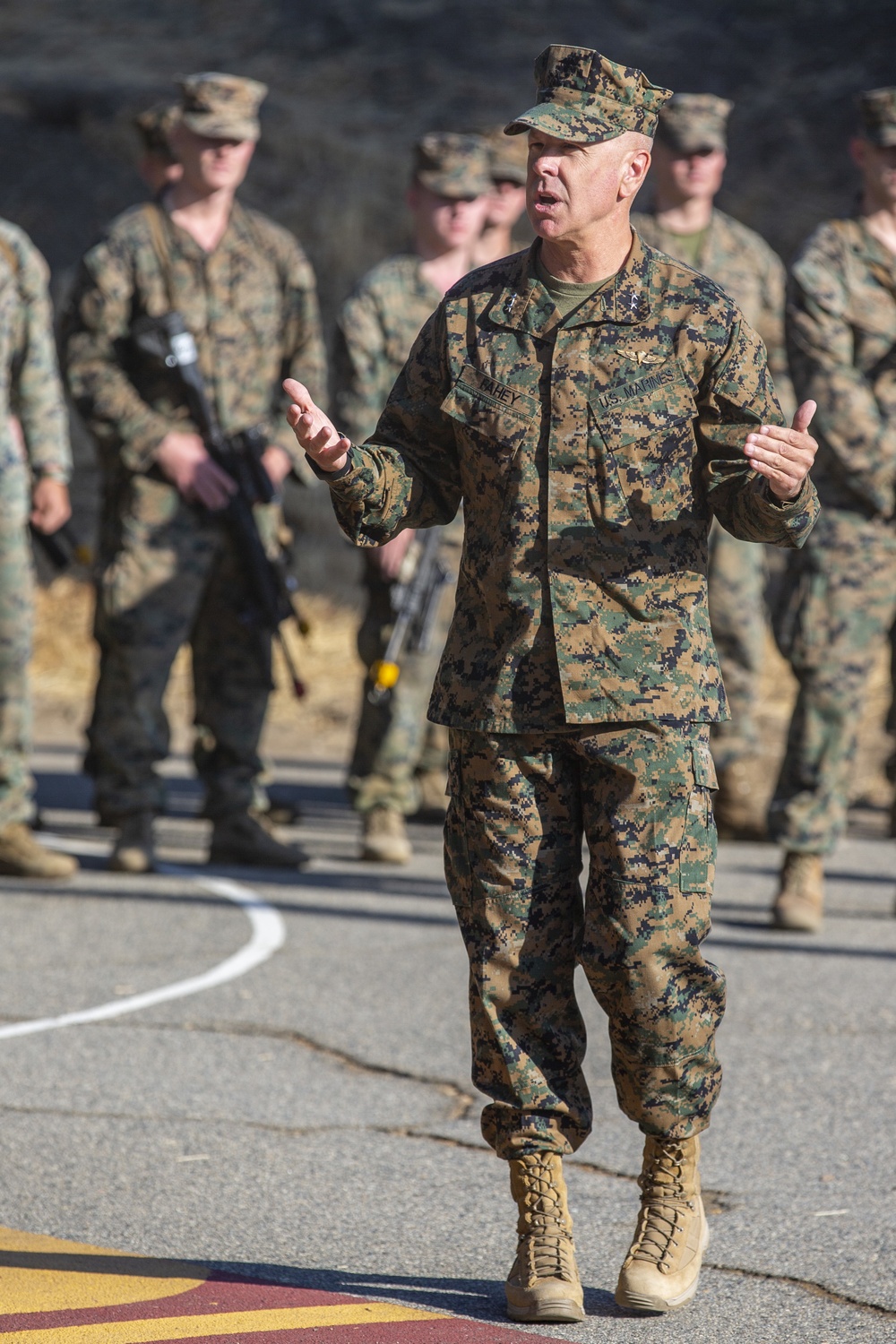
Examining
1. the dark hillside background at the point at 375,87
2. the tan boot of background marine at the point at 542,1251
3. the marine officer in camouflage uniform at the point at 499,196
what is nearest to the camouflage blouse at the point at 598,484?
the tan boot of background marine at the point at 542,1251

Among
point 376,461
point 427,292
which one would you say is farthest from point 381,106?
point 376,461

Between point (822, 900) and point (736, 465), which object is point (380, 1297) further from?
point (822, 900)

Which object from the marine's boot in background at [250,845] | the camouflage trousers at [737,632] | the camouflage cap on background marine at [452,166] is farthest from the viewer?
the camouflage trousers at [737,632]

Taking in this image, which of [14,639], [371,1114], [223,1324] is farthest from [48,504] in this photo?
[223,1324]

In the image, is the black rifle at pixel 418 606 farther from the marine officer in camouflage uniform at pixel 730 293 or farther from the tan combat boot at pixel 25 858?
the tan combat boot at pixel 25 858

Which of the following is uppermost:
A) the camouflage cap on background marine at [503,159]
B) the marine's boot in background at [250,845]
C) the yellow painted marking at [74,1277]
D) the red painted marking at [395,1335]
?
the camouflage cap on background marine at [503,159]

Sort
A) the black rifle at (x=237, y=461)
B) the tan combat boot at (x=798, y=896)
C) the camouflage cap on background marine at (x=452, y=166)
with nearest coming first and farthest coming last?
1. the tan combat boot at (x=798, y=896)
2. the black rifle at (x=237, y=461)
3. the camouflage cap on background marine at (x=452, y=166)

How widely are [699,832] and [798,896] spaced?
3.31 metres

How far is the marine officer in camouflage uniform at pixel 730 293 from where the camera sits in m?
7.84

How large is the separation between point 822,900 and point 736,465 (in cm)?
398

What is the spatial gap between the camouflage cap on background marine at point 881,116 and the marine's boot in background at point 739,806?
113 inches

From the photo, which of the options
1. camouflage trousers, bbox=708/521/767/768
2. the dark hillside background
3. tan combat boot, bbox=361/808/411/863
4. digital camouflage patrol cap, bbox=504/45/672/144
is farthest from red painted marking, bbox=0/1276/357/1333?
the dark hillside background

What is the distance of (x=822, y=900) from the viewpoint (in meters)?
7.34

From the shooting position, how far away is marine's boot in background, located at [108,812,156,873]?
7.66 m
